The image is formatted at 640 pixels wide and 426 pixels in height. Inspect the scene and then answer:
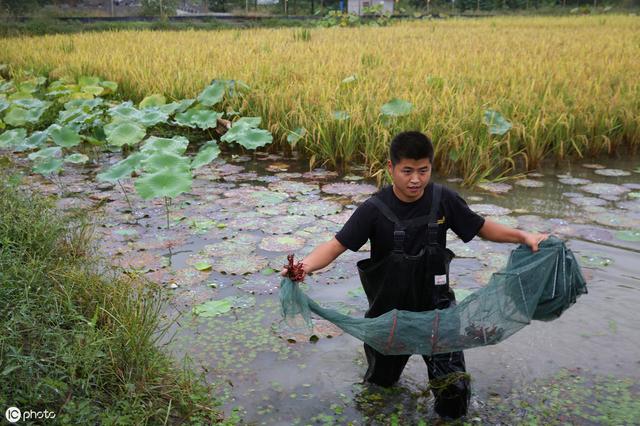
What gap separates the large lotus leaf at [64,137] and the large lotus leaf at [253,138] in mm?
1417

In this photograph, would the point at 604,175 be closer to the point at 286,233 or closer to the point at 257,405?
the point at 286,233

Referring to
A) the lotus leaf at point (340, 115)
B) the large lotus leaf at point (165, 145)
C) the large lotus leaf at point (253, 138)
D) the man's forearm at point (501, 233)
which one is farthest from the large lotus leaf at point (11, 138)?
the man's forearm at point (501, 233)

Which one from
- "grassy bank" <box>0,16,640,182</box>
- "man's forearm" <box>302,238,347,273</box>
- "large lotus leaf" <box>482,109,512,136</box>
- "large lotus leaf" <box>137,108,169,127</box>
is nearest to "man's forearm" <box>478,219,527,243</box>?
"man's forearm" <box>302,238,347,273</box>

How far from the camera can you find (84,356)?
80.9 inches

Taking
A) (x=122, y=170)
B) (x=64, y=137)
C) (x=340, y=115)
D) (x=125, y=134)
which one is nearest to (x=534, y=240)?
(x=122, y=170)

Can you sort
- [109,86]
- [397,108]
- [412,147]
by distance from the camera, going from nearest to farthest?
1. [412,147]
2. [397,108]
3. [109,86]

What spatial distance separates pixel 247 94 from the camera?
21.7 ft

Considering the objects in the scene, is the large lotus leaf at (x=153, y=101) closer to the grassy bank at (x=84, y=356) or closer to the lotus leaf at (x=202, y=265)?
the lotus leaf at (x=202, y=265)

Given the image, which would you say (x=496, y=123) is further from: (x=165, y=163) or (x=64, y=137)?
(x=64, y=137)

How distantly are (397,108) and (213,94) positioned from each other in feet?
6.76

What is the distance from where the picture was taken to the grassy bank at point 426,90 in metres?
5.35

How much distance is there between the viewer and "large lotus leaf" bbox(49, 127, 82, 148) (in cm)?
542

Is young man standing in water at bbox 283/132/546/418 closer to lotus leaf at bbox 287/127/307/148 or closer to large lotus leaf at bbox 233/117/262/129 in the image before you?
lotus leaf at bbox 287/127/307/148

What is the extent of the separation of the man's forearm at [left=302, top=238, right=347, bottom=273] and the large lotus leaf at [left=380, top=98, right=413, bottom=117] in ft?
11.1
